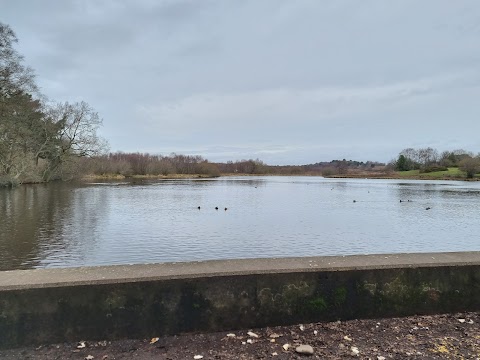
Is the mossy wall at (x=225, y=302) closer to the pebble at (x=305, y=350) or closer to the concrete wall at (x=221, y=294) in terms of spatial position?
the concrete wall at (x=221, y=294)

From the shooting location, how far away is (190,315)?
3.66 meters

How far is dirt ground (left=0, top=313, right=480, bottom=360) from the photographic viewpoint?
3271 mm

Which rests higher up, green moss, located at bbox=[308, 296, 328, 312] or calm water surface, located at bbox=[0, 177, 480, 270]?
green moss, located at bbox=[308, 296, 328, 312]

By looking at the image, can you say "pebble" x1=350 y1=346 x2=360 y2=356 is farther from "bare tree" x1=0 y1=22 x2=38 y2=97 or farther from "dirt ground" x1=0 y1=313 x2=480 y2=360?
"bare tree" x1=0 y1=22 x2=38 y2=97

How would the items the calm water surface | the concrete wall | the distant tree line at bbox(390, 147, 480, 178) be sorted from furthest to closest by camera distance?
1. the distant tree line at bbox(390, 147, 480, 178)
2. the calm water surface
3. the concrete wall

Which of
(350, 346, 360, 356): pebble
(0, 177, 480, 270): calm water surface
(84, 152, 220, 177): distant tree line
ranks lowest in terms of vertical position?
(0, 177, 480, 270): calm water surface

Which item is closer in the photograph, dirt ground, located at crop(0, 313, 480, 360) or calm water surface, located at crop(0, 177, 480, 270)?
dirt ground, located at crop(0, 313, 480, 360)

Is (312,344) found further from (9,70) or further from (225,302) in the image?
(9,70)

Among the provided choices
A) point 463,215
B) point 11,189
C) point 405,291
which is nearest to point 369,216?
point 463,215

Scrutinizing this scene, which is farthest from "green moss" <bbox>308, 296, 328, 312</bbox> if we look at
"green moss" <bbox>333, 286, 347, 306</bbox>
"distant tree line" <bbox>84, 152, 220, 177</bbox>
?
"distant tree line" <bbox>84, 152, 220, 177</bbox>

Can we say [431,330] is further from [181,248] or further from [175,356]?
[181,248]

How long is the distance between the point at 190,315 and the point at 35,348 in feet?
4.47

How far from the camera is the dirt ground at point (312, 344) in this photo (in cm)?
327

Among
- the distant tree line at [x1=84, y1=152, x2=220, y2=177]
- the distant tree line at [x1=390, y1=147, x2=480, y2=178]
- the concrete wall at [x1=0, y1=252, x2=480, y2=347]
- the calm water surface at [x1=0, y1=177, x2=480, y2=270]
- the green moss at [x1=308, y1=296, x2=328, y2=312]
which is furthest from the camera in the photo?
the distant tree line at [x1=390, y1=147, x2=480, y2=178]
